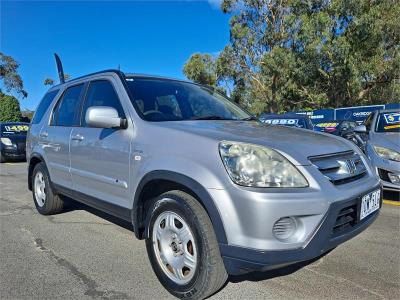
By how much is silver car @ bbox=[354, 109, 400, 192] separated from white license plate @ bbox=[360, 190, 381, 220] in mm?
2230

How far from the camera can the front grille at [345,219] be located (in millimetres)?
2836

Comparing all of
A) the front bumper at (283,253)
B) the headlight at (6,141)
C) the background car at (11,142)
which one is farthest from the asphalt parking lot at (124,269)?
the headlight at (6,141)

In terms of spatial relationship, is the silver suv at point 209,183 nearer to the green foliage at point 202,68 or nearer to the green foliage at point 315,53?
the green foliage at point 315,53

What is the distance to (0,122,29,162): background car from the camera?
1450cm

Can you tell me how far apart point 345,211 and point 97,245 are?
2680 millimetres

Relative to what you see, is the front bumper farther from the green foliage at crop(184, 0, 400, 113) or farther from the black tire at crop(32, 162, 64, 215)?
the green foliage at crop(184, 0, 400, 113)

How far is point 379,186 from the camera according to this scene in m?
3.40

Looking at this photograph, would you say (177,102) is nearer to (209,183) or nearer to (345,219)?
(209,183)

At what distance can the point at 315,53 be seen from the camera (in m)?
26.0

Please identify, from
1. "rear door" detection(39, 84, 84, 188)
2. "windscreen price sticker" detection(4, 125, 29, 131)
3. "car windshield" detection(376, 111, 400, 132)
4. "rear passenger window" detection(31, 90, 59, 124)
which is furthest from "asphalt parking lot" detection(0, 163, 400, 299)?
"windscreen price sticker" detection(4, 125, 29, 131)

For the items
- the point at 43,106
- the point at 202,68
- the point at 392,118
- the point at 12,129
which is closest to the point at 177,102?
the point at 43,106

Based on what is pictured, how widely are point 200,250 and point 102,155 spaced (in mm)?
1570

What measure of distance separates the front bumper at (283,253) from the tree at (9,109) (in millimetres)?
43606

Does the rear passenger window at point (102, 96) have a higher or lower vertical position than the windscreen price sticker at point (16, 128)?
higher
